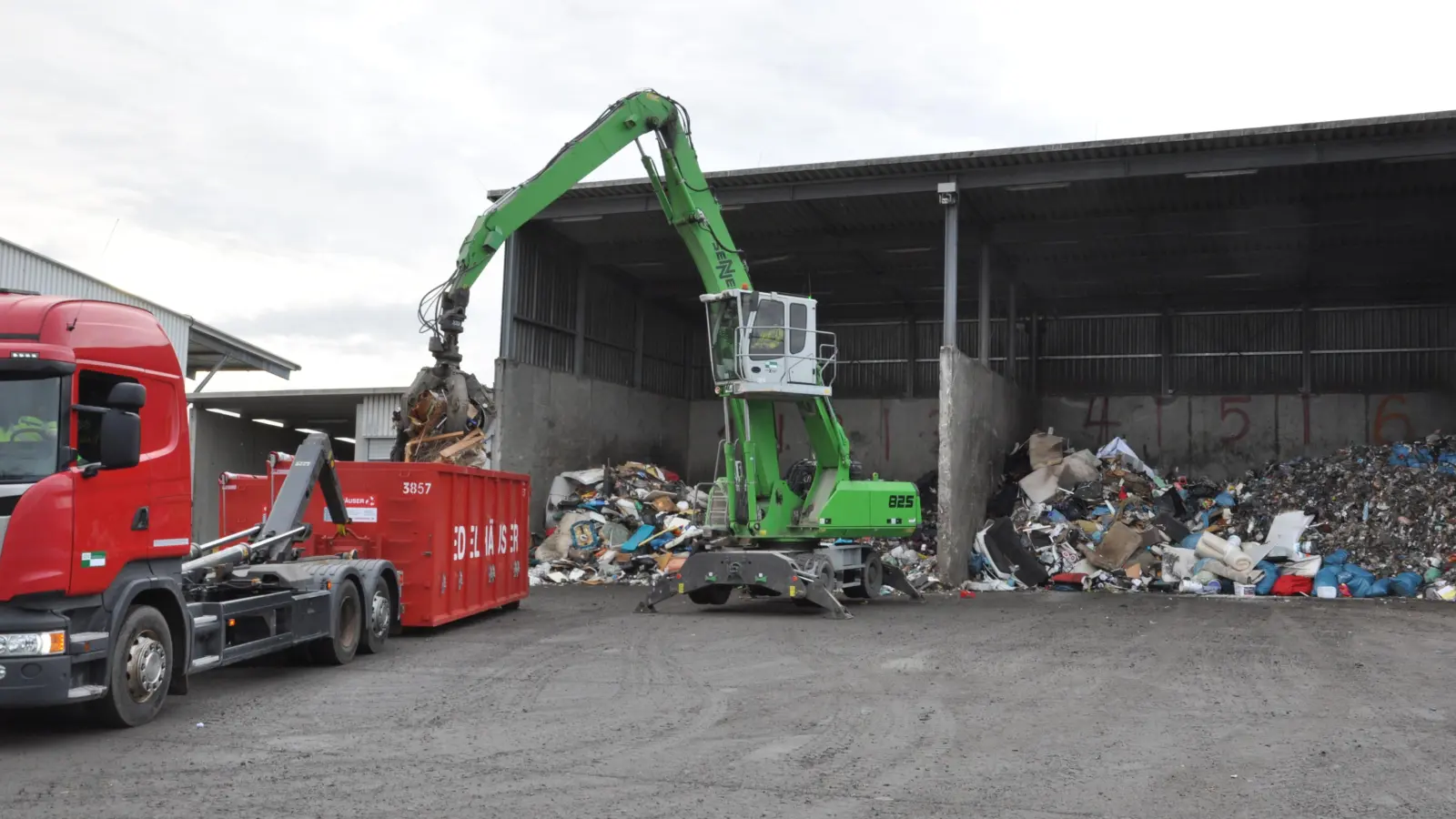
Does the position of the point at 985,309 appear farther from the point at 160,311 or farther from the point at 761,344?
the point at 160,311

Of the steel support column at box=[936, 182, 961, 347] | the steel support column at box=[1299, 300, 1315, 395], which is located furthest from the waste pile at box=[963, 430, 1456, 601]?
the steel support column at box=[1299, 300, 1315, 395]

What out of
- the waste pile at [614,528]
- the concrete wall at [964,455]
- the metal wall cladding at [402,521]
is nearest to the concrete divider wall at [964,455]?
the concrete wall at [964,455]

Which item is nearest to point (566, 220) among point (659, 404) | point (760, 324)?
point (659, 404)

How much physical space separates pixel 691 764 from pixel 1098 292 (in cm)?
2491

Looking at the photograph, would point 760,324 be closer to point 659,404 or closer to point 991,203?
point 991,203

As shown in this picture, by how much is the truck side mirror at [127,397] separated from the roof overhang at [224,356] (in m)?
18.7

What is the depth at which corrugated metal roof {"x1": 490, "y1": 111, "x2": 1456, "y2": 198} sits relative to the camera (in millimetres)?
18531

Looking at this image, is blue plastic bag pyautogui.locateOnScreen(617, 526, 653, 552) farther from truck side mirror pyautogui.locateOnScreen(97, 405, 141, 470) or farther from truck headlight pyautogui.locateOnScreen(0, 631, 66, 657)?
truck headlight pyautogui.locateOnScreen(0, 631, 66, 657)

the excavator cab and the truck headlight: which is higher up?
the excavator cab

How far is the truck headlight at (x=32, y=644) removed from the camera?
7184 millimetres

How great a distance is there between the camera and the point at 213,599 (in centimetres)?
991

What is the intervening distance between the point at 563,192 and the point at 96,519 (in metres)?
8.85

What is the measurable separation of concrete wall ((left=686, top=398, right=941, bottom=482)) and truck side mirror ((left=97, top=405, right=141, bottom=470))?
79.0 ft

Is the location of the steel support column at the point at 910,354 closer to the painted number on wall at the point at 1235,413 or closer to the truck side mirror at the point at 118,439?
the painted number on wall at the point at 1235,413
